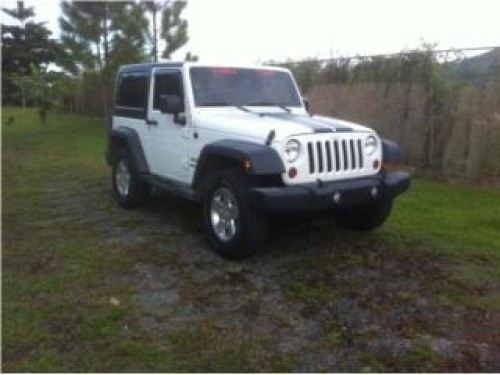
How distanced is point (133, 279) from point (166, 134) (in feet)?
7.32

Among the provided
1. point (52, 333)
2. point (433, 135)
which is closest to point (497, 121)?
point (433, 135)

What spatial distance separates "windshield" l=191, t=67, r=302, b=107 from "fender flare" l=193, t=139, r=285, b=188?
92 centimetres

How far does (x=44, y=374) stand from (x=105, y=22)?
18.6 m

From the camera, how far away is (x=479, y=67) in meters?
9.88

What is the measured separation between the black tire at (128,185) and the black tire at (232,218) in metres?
2.13

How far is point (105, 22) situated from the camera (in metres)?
20.8

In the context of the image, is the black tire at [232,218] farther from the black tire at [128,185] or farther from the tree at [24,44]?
the tree at [24,44]

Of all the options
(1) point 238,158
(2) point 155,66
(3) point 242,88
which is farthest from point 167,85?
(1) point 238,158

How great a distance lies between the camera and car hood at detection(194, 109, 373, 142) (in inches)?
223

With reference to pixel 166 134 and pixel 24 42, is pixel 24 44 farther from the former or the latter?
pixel 166 134

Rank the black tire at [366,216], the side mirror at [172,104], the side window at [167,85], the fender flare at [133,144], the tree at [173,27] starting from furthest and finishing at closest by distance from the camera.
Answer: the tree at [173,27]
the fender flare at [133,144]
the side window at [167,85]
the side mirror at [172,104]
the black tire at [366,216]

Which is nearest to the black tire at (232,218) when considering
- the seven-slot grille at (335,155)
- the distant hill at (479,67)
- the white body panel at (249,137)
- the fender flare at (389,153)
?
the white body panel at (249,137)

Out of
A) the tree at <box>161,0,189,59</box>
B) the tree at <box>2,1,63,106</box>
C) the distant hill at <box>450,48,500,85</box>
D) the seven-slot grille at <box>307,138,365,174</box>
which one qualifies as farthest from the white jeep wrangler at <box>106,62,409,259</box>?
the tree at <box>2,1,63,106</box>

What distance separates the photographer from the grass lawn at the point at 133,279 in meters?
3.98
